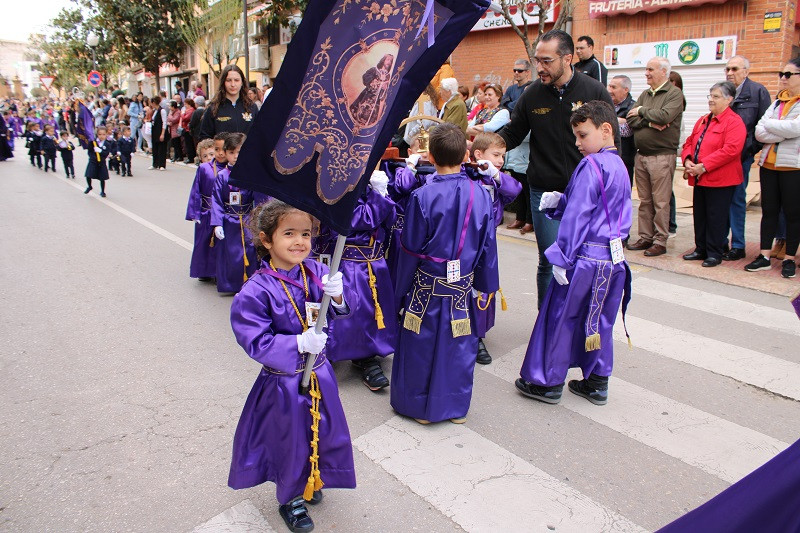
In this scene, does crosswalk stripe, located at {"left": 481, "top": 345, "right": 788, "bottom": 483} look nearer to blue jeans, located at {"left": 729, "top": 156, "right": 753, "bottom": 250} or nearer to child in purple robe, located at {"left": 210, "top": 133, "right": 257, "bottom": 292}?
child in purple robe, located at {"left": 210, "top": 133, "right": 257, "bottom": 292}

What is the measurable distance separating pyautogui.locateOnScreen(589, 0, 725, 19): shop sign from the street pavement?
25.3 ft

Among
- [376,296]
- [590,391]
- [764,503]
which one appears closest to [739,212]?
[590,391]

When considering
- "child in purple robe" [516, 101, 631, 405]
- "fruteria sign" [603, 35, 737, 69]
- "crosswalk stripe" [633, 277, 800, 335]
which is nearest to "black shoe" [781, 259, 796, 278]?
"crosswalk stripe" [633, 277, 800, 335]

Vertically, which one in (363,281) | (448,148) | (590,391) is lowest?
(590,391)

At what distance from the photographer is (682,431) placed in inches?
145

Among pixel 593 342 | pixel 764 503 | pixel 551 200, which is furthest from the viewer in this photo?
pixel 551 200

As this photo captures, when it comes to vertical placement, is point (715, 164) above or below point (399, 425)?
above

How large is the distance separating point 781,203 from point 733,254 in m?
0.76

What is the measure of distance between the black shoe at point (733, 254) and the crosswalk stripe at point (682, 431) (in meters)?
3.91

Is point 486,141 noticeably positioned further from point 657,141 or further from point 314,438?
point 657,141

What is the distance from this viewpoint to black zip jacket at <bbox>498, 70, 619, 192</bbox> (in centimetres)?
454

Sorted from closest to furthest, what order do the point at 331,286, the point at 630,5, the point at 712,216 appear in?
the point at 331,286
the point at 712,216
the point at 630,5

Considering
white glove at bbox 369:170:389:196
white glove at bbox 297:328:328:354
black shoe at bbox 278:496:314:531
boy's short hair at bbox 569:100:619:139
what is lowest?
black shoe at bbox 278:496:314:531

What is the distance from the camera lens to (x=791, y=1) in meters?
11.0
